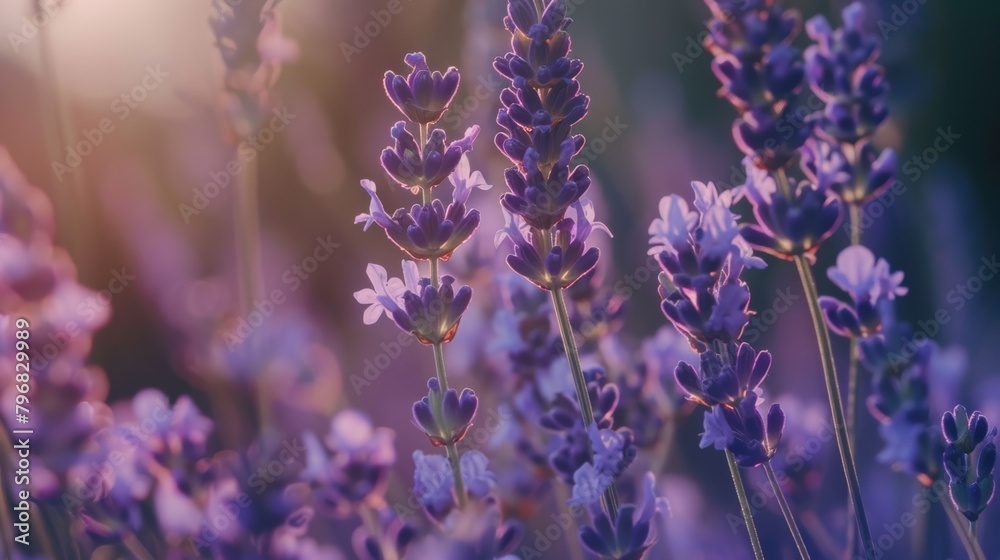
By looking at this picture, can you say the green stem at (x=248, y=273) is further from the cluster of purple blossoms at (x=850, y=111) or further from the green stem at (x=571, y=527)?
the cluster of purple blossoms at (x=850, y=111)

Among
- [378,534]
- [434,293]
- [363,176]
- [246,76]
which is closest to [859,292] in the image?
[434,293]

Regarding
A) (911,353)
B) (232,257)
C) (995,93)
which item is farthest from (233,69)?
(995,93)

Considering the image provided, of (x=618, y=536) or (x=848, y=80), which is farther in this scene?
(x=848, y=80)

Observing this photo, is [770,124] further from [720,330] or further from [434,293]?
[434,293]

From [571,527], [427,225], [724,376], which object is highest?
[427,225]

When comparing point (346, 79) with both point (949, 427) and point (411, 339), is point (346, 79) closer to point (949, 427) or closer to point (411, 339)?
point (411, 339)

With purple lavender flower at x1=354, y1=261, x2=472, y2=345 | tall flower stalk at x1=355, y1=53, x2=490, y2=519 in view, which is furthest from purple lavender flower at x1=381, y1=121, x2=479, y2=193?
purple lavender flower at x1=354, y1=261, x2=472, y2=345

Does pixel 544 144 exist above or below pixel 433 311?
above
